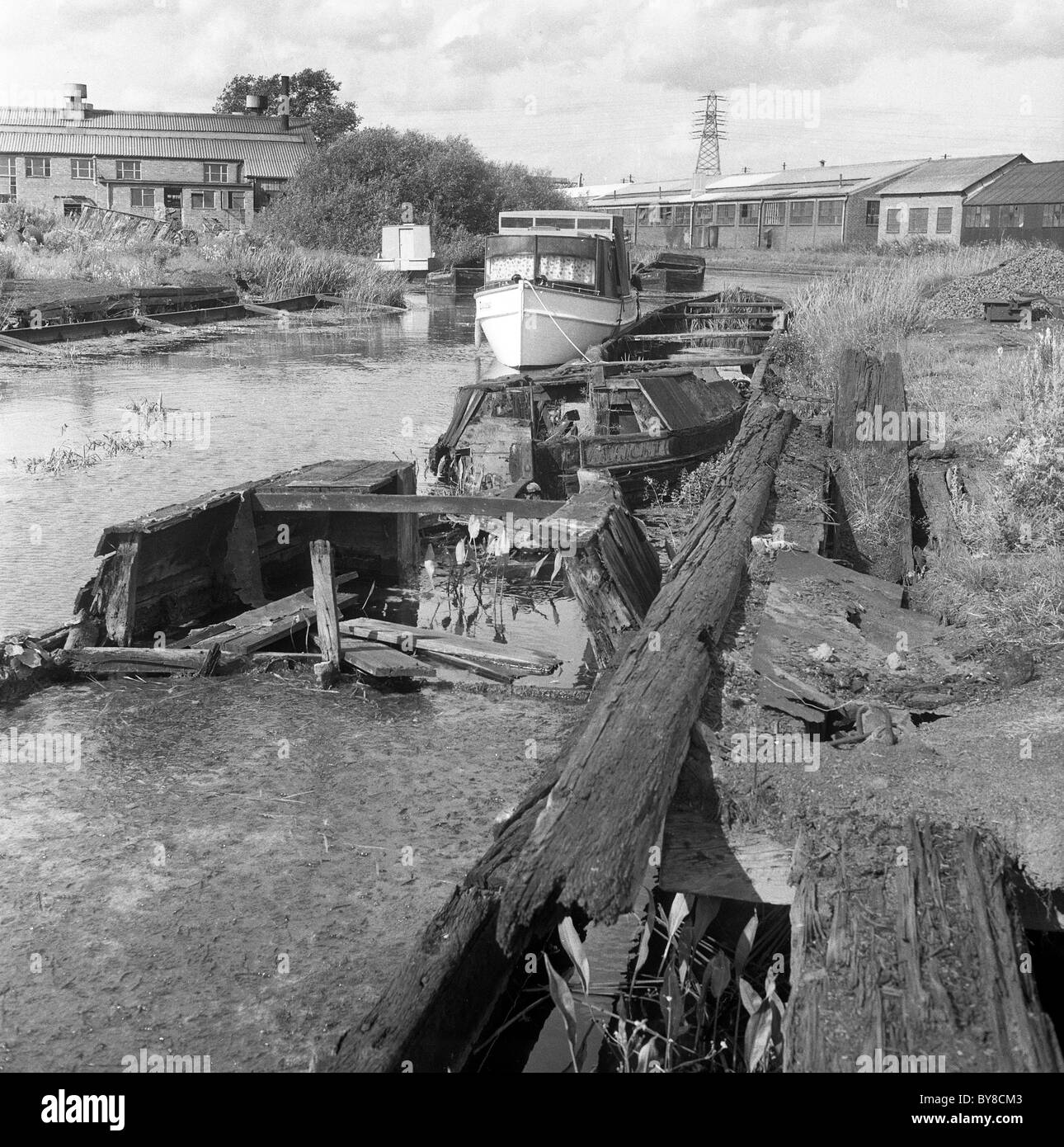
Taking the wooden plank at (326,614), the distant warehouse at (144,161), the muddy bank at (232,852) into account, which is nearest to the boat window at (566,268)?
the wooden plank at (326,614)

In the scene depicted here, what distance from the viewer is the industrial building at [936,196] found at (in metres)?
55.6

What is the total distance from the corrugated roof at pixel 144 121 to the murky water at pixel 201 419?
40276 mm

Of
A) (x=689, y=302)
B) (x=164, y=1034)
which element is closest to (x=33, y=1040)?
(x=164, y=1034)

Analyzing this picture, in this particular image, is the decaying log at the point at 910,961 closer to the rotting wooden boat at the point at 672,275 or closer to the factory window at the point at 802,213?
the rotting wooden boat at the point at 672,275

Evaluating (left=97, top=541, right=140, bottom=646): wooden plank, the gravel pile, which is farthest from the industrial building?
(left=97, top=541, right=140, bottom=646): wooden plank

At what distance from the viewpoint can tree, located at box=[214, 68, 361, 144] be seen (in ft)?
286

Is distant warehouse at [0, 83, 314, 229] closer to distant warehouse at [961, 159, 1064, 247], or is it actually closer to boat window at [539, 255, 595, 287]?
distant warehouse at [961, 159, 1064, 247]

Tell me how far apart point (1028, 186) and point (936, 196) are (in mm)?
5079

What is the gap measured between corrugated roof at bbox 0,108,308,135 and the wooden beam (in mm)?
67581

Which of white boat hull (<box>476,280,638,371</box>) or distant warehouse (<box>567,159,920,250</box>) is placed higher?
distant warehouse (<box>567,159,920,250</box>)

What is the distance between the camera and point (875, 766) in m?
4.18

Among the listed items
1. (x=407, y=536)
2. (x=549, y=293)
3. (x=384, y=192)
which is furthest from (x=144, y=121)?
(x=407, y=536)

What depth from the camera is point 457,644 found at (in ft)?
26.3

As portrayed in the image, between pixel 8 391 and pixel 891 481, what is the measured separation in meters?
16.0
